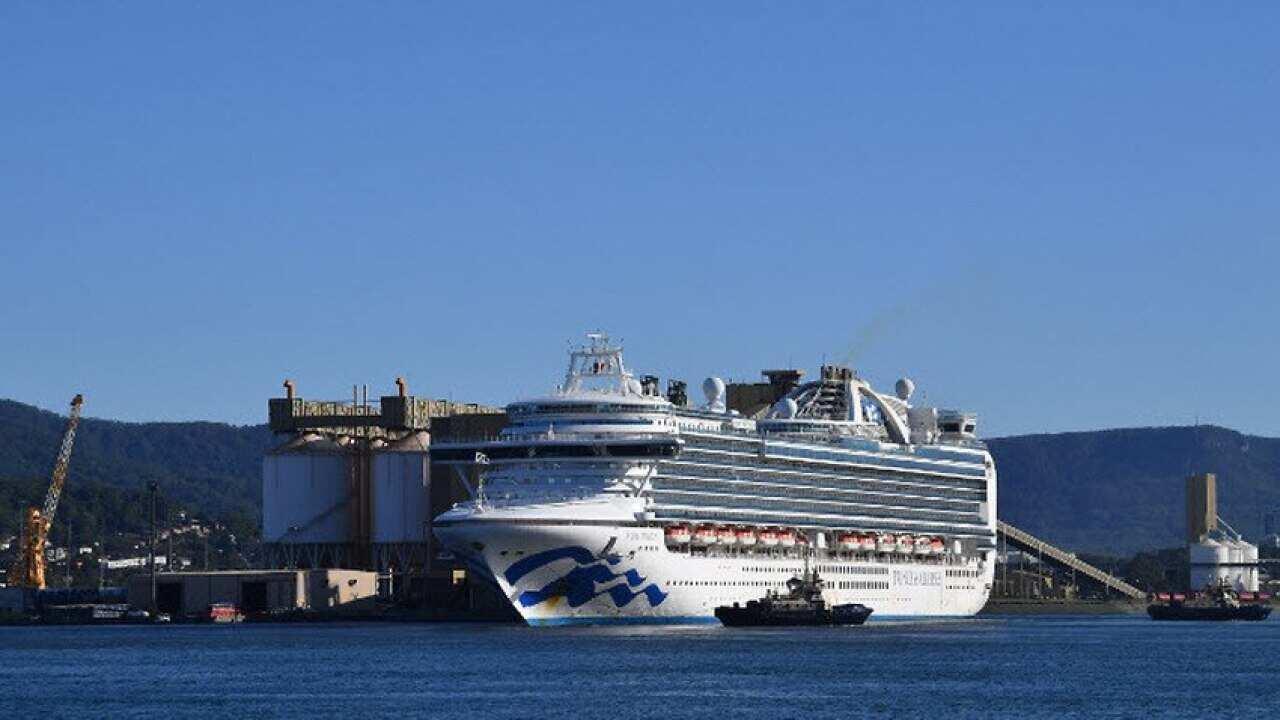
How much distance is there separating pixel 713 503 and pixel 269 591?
5327 centimetres

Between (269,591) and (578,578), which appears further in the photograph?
(269,591)

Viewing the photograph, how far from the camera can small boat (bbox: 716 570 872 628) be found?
487 ft

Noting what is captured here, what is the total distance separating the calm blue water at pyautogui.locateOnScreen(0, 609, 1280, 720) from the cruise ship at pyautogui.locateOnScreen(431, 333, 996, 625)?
3.84 m

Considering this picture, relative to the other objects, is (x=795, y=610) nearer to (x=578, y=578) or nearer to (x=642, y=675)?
(x=578, y=578)

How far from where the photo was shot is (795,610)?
15150 cm

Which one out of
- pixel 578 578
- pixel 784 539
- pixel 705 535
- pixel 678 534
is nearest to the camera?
pixel 578 578

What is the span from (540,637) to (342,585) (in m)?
63.3

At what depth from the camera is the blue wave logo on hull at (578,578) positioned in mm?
139250

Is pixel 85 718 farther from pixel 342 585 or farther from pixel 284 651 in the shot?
pixel 342 585

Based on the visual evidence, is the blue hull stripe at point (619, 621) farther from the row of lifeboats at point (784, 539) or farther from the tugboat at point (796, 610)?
the row of lifeboats at point (784, 539)

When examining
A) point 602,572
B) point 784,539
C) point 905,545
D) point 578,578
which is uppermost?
point 784,539

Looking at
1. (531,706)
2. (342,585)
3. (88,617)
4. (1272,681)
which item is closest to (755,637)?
(1272,681)

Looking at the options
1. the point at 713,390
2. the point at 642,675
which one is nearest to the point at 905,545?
the point at 713,390

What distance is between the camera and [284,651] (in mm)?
133375
